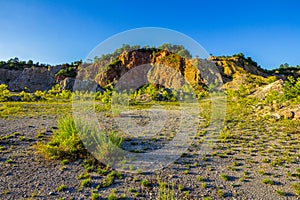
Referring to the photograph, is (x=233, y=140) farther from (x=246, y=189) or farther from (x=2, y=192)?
(x=2, y=192)

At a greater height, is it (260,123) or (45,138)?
(260,123)

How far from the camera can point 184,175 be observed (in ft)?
25.2

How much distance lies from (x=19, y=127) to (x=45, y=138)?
3.63m

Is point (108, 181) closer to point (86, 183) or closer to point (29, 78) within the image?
point (86, 183)

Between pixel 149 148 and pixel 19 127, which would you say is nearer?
pixel 149 148

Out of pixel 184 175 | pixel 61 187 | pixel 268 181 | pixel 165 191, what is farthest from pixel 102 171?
pixel 268 181

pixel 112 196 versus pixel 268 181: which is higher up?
pixel 268 181

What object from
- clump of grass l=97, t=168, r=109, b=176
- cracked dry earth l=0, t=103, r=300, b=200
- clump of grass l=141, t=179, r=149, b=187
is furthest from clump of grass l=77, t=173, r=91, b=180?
clump of grass l=141, t=179, r=149, b=187

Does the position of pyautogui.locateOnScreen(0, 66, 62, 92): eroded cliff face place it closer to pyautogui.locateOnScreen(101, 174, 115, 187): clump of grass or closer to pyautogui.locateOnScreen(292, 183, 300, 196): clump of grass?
pyautogui.locateOnScreen(101, 174, 115, 187): clump of grass

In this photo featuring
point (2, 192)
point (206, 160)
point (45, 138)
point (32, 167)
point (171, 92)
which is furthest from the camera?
point (171, 92)

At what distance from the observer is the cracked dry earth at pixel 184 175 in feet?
21.0

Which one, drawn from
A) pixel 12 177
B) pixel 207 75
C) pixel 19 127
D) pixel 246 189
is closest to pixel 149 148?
pixel 246 189

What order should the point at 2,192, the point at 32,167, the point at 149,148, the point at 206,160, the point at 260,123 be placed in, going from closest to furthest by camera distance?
the point at 2,192 < the point at 32,167 < the point at 206,160 < the point at 149,148 < the point at 260,123

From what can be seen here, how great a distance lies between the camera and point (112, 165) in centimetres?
828
